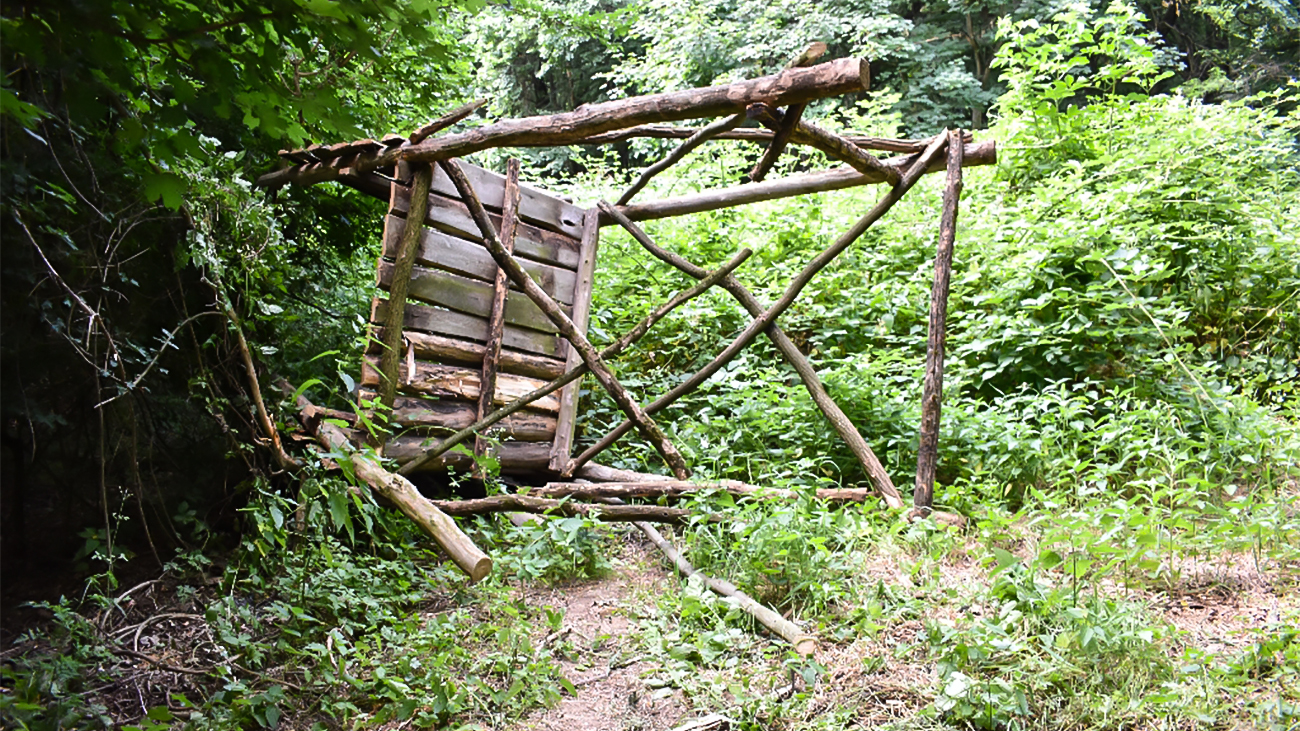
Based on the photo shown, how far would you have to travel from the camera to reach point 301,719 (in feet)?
8.44

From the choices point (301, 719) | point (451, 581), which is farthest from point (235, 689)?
point (451, 581)

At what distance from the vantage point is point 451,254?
15.7ft

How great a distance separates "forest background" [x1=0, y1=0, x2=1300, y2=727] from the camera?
235 centimetres

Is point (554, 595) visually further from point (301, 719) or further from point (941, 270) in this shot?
point (941, 270)

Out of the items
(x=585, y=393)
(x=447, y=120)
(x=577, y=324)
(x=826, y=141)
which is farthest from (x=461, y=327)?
(x=826, y=141)

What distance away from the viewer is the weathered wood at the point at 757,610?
117 inches

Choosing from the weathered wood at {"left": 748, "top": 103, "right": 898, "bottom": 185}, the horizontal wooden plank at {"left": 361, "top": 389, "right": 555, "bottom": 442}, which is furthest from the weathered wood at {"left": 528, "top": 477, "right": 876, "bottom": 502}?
the weathered wood at {"left": 748, "top": 103, "right": 898, "bottom": 185}

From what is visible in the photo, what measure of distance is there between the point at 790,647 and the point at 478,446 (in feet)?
8.44

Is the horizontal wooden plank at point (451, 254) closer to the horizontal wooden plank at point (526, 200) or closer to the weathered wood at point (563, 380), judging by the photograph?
the horizontal wooden plank at point (526, 200)

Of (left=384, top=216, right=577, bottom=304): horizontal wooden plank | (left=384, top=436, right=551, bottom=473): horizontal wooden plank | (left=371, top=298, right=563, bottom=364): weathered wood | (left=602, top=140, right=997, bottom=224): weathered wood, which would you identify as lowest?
(left=384, top=436, right=551, bottom=473): horizontal wooden plank

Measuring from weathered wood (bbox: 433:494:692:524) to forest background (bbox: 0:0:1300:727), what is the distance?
0.12m

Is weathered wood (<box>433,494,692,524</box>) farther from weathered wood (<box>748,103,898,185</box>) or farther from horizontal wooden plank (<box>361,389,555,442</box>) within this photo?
weathered wood (<box>748,103,898,185</box>)

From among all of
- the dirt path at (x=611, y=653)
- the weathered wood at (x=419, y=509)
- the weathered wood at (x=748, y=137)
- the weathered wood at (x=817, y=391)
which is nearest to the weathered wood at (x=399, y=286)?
the weathered wood at (x=419, y=509)

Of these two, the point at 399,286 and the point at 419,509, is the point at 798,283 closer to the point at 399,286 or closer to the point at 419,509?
the point at 399,286
